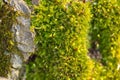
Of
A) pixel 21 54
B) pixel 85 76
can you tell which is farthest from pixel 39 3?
pixel 85 76

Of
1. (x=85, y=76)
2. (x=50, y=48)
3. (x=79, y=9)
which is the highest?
(x=79, y=9)

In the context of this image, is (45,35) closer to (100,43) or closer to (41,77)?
(41,77)

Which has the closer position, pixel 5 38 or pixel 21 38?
pixel 5 38
